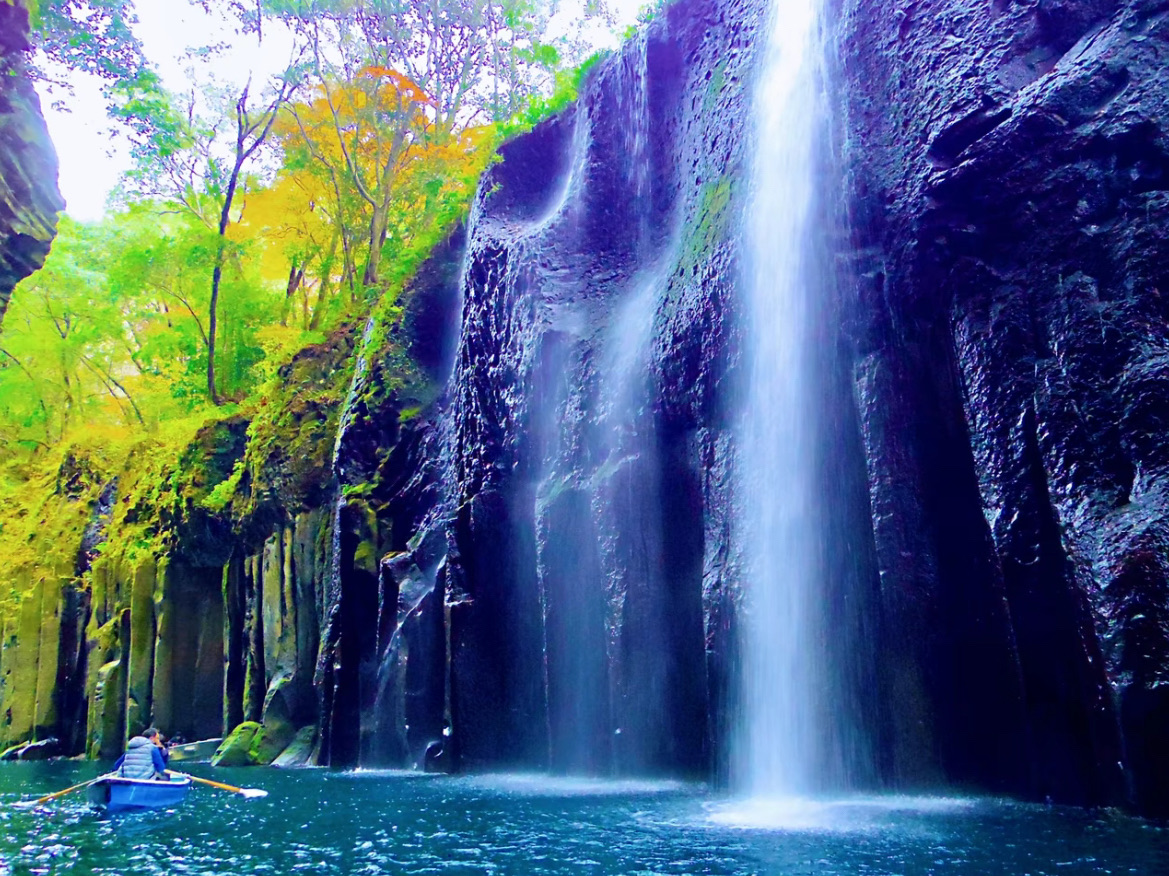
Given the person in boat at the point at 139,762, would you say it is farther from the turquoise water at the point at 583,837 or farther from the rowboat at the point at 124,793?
the turquoise water at the point at 583,837

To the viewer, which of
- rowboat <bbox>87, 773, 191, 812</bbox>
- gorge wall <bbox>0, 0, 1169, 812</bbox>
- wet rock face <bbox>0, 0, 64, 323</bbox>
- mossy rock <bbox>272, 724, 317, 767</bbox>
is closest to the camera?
wet rock face <bbox>0, 0, 64, 323</bbox>

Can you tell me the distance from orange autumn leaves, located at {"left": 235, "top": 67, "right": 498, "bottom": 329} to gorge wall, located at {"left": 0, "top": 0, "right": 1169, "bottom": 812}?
616cm

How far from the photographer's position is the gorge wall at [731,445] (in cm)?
820

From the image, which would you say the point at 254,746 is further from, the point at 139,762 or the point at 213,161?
the point at 213,161

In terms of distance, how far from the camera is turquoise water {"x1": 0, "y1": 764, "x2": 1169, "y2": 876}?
6.48 m

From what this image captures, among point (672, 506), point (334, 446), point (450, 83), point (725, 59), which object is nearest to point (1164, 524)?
point (672, 506)

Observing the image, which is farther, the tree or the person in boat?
the tree

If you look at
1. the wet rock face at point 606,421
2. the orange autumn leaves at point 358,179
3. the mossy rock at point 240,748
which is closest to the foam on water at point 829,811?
the wet rock face at point 606,421

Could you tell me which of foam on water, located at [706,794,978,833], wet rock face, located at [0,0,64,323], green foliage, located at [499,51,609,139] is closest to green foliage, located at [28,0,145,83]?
wet rock face, located at [0,0,64,323]

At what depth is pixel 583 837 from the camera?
7957 mm

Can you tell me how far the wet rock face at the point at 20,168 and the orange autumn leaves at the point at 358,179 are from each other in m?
14.9

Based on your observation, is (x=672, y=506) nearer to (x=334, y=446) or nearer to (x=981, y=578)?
(x=981, y=578)

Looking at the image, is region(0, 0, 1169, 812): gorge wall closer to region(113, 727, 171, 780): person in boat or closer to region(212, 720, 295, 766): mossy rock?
region(212, 720, 295, 766): mossy rock

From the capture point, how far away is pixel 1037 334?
28.6 ft
